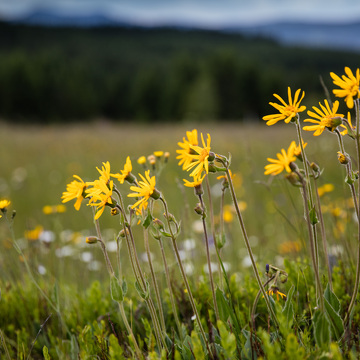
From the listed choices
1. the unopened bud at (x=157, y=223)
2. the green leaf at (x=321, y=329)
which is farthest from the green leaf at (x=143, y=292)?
the green leaf at (x=321, y=329)

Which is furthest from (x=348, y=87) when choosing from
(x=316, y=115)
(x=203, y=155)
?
(x=203, y=155)

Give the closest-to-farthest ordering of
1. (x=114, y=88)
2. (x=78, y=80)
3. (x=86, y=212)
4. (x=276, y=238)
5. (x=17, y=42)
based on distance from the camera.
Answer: (x=276, y=238), (x=86, y=212), (x=78, y=80), (x=114, y=88), (x=17, y=42)

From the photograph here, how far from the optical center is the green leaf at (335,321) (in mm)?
1260

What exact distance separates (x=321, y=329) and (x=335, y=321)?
0.17 metres

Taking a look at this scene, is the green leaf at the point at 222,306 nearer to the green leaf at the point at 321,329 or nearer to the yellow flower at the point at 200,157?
the green leaf at the point at 321,329

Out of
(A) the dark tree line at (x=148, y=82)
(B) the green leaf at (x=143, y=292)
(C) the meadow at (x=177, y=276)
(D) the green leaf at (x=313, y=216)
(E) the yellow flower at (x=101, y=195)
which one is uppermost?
(A) the dark tree line at (x=148, y=82)

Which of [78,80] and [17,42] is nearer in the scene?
[78,80]

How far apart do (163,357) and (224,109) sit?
1825 inches

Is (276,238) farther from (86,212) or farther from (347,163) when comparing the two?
(347,163)

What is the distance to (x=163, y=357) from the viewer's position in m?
1.26

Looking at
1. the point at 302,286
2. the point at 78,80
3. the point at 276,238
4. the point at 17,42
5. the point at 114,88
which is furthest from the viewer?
the point at 17,42

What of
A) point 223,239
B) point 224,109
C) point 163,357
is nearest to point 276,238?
point 223,239

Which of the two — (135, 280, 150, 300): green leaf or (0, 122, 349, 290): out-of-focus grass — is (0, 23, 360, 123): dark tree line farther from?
(135, 280, 150, 300): green leaf

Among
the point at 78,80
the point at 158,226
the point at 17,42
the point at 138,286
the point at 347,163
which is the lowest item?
the point at 138,286
